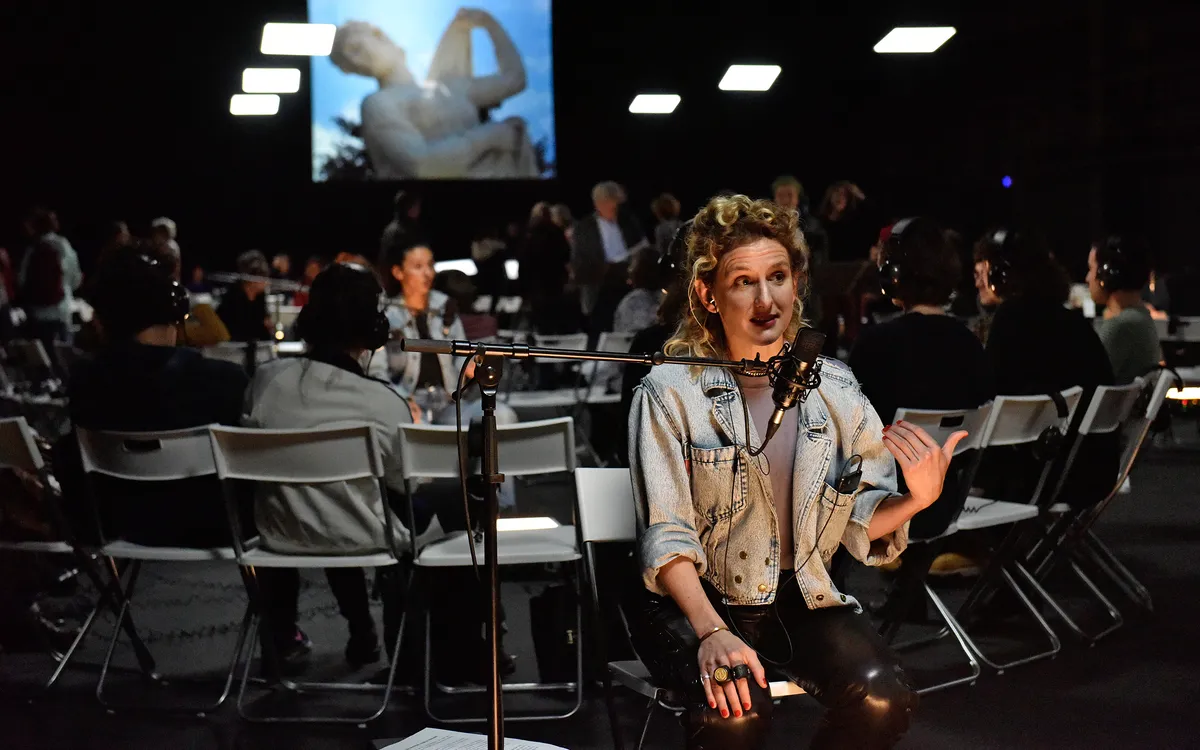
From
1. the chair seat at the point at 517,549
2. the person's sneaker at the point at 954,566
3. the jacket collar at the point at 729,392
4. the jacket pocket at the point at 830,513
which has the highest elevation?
the jacket collar at the point at 729,392

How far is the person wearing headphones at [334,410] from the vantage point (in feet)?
11.7

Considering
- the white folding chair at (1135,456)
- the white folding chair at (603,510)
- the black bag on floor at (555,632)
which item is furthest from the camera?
the white folding chair at (1135,456)

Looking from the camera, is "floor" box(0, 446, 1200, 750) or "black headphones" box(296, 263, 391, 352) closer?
"floor" box(0, 446, 1200, 750)

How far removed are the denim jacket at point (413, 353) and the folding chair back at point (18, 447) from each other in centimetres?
155

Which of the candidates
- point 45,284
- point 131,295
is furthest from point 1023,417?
point 45,284

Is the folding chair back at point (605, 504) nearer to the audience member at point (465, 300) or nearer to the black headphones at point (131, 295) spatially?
the black headphones at point (131, 295)

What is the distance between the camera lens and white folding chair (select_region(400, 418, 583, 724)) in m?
3.38

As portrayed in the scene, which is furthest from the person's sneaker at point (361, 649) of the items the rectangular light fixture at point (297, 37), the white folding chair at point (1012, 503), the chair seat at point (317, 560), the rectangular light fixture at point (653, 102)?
the rectangular light fixture at point (653, 102)

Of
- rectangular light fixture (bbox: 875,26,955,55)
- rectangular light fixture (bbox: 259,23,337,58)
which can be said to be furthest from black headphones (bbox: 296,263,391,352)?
rectangular light fixture (bbox: 875,26,955,55)

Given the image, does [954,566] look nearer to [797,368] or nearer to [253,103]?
[797,368]

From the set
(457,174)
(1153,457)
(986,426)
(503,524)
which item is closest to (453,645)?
(503,524)

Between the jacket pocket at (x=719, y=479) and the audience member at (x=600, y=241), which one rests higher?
the audience member at (x=600, y=241)

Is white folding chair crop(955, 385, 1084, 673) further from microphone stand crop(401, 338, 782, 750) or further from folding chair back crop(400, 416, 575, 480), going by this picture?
microphone stand crop(401, 338, 782, 750)

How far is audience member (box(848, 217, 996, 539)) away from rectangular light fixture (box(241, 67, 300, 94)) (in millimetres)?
7221
